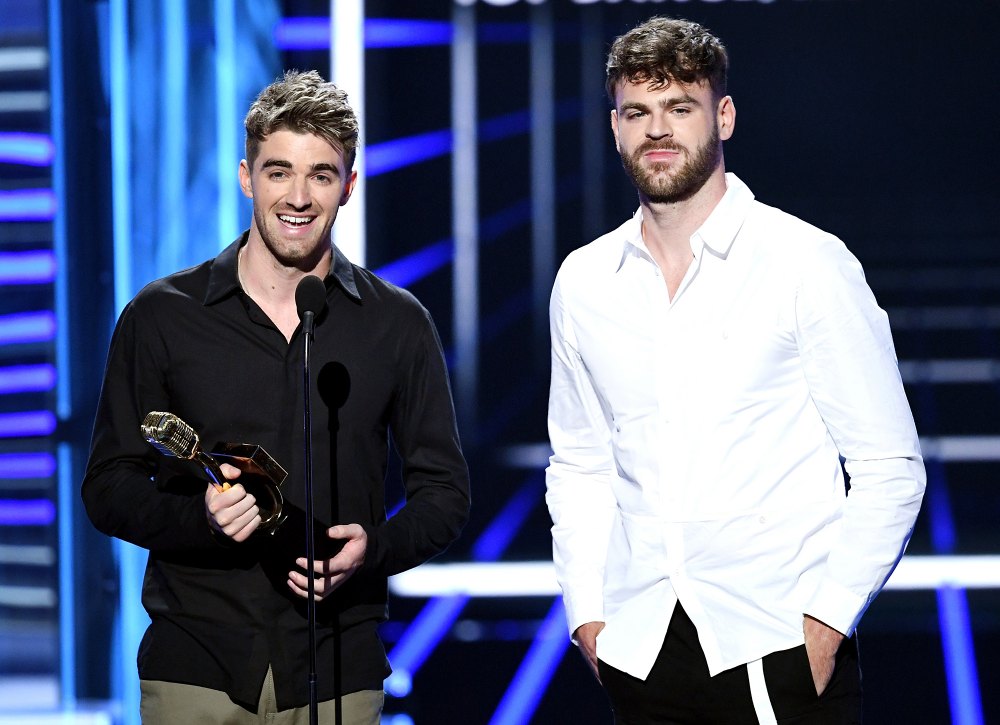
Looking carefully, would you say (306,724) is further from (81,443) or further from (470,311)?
(470,311)

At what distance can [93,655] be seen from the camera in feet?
10.9

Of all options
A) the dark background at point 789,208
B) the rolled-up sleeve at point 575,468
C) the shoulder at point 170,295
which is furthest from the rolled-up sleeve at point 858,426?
the dark background at point 789,208

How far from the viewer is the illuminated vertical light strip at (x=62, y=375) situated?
321cm

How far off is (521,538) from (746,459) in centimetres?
435

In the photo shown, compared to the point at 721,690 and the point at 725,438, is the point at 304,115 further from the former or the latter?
the point at 721,690

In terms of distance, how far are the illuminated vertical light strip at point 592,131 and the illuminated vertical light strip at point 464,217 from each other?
74cm

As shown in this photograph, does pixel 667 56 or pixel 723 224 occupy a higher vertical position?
pixel 667 56

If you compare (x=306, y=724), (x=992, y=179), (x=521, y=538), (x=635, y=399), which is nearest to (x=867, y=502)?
(x=635, y=399)

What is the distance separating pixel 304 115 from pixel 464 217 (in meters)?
5.38

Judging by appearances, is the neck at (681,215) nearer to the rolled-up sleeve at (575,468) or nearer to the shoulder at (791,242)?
the shoulder at (791,242)

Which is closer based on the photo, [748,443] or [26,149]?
[748,443]

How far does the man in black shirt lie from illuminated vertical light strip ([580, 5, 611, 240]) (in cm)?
602

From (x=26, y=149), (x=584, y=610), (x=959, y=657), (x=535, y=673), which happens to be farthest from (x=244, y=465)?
(x=959, y=657)

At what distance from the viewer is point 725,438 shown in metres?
1.91
